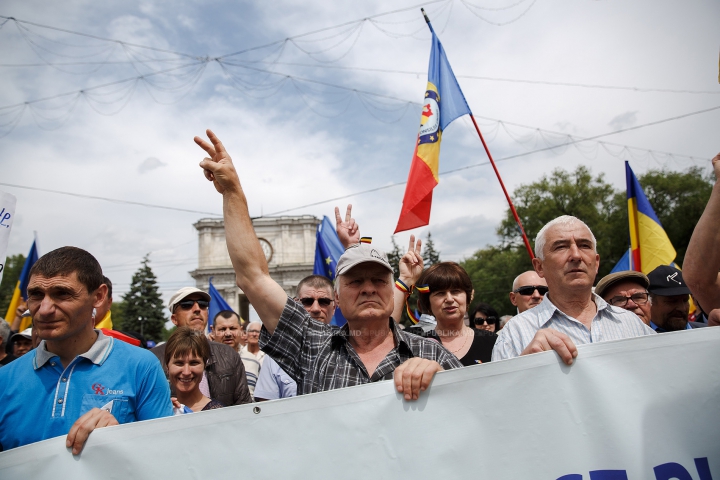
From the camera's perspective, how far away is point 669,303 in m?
4.19

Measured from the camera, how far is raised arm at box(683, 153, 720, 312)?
2.62 meters

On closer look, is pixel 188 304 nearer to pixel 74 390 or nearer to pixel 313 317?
pixel 313 317

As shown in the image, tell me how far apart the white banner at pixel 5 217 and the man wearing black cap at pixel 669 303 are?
4.77 meters

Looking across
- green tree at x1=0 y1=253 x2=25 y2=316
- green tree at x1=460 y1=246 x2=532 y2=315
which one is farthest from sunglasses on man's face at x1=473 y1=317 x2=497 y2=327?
green tree at x1=0 y1=253 x2=25 y2=316

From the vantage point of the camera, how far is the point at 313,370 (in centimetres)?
258

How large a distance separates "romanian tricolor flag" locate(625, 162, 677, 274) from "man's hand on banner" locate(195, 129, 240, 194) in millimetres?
6620

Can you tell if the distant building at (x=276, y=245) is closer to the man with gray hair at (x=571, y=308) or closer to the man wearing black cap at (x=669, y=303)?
the man wearing black cap at (x=669, y=303)

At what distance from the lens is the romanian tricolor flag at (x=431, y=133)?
6.25 metres

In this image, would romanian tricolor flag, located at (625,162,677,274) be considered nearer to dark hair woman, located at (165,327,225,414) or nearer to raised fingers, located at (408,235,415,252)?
raised fingers, located at (408,235,415,252)

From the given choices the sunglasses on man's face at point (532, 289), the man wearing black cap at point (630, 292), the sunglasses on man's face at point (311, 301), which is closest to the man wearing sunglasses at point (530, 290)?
the sunglasses on man's face at point (532, 289)

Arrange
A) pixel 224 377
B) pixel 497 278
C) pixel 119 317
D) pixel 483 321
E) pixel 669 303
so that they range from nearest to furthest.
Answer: pixel 669 303, pixel 224 377, pixel 483 321, pixel 497 278, pixel 119 317

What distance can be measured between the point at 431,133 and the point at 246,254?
15.6 feet

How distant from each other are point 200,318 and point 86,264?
9.66ft

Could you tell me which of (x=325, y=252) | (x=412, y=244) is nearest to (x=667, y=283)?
(x=412, y=244)
